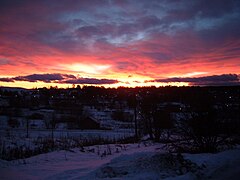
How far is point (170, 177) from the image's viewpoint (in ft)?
22.7

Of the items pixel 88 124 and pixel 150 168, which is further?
pixel 88 124

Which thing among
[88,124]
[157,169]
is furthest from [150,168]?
[88,124]

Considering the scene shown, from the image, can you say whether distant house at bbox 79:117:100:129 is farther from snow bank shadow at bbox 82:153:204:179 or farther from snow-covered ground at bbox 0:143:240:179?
snow bank shadow at bbox 82:153:204:179

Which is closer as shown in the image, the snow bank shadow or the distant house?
the snow bank shadow

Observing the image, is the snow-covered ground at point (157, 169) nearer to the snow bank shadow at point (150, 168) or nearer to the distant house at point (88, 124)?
the snow bank shadow at point (150, 168)

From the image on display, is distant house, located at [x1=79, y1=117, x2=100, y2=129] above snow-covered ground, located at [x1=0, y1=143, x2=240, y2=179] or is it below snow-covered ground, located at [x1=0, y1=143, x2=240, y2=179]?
below

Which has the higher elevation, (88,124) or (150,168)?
(150,168)

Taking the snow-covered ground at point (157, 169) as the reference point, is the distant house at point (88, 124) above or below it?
below

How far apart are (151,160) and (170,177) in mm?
1211

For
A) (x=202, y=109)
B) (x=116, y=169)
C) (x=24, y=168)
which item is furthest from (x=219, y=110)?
(x=24, y=168)

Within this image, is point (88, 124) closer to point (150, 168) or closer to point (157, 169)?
point (150, 168)

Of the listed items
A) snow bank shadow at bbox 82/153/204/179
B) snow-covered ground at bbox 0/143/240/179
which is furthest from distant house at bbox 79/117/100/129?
snow bank shadow at bbox 82/153/204/179

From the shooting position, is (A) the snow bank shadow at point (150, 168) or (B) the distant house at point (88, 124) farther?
(B) the distant house at point (88, 124)

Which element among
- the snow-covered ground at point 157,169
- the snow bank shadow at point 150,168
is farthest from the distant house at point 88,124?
the snow bank shadow at point 150,168
